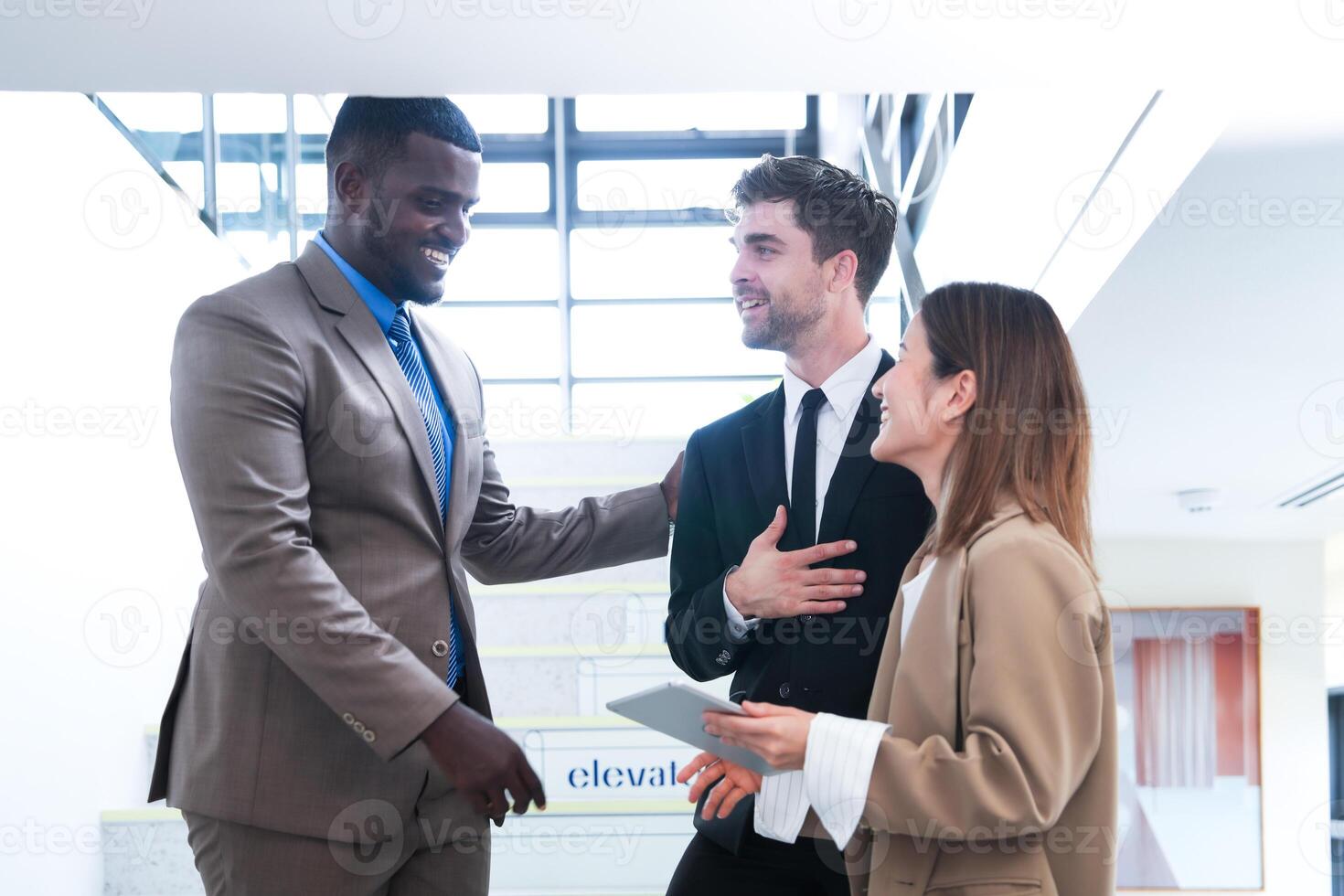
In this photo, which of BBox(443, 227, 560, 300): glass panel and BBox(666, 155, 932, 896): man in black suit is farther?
BBox(443, 227, 560, 300): glass panel

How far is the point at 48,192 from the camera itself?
308 centimetres

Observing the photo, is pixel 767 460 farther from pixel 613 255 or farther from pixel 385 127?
pixel 613 255

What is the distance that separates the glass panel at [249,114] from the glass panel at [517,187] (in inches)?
167

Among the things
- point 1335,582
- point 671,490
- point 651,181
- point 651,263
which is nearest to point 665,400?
point 651,263

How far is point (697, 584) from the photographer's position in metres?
2.04

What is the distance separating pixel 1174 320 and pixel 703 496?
1.34 m

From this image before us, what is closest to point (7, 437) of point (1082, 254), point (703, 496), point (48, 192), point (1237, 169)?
point (48, 192)

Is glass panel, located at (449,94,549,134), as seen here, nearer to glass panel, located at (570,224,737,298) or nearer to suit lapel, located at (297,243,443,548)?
glass panel, located at (570,224,737,298)

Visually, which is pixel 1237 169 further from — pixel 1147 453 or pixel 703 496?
pixel 1147 453

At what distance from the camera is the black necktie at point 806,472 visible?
6.20ft

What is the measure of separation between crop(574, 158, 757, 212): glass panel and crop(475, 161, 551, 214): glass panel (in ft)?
0.92

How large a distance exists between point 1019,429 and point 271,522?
98 cm

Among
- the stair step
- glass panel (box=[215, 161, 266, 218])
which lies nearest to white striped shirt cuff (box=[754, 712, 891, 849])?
the stair step

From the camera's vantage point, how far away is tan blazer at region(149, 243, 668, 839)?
153 centimetres
